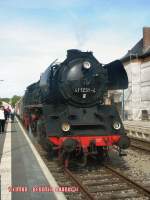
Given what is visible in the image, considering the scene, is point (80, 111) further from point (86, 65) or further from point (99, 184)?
point (99, 184)

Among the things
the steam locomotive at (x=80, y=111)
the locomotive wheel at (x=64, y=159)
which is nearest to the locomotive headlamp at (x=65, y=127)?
the steam locomotive at (x=80, y=111)

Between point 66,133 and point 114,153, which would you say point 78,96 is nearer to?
point 66,133

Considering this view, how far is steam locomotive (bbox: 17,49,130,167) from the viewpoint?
10453mm

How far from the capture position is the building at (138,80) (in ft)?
143

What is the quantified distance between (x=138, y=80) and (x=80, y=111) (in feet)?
117

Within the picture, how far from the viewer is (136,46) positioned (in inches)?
1935

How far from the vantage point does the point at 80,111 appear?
11.0m

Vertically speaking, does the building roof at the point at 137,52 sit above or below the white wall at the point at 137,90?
above

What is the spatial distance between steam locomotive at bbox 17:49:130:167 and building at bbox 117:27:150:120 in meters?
32.2

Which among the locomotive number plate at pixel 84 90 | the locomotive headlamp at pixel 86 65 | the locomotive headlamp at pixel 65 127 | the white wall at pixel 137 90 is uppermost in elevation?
the white wall at pixel 137 90

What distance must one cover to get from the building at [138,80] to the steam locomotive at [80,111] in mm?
32166

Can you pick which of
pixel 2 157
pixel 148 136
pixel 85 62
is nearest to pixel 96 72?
pixel 85 62

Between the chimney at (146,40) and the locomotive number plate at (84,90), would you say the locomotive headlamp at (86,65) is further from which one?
the chimney at (146,40)

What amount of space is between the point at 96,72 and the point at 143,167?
2.90 m
